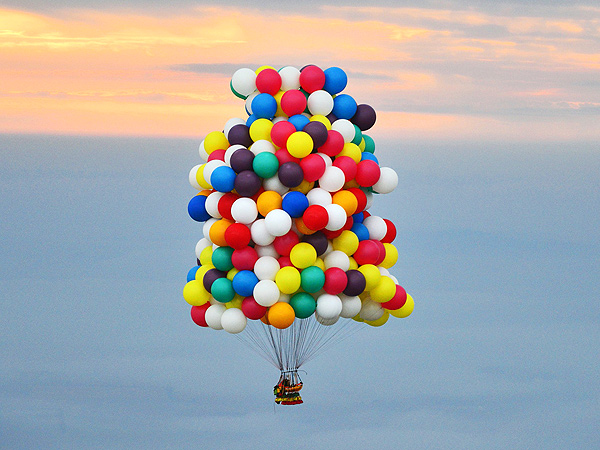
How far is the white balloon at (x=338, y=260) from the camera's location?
17922mm

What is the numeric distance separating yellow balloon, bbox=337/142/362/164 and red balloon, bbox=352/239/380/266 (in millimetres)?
1349

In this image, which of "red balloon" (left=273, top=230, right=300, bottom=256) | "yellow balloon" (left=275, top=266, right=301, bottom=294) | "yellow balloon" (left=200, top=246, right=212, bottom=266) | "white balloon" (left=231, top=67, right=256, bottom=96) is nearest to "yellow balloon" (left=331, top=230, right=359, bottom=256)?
"red balloon" (left=273, top=230, right=300, bottom=256)

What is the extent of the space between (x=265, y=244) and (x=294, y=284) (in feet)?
2.56

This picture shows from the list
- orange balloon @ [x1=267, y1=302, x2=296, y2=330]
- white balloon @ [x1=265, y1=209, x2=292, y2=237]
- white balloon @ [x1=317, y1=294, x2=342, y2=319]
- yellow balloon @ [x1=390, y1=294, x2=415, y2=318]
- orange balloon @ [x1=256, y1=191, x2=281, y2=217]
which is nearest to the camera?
white balloon @ [x1=265, y1=209, x2=292, y2=237]

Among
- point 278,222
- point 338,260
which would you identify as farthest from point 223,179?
point 338,260

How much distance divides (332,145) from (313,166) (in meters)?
0.57

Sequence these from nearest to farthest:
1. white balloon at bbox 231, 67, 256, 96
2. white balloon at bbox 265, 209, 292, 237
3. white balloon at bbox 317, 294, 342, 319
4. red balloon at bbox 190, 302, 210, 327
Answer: white balloon at bbox 265, 209, 292, 237
white balloon at bbox 317, 294, 342, 319
white balloon at bbox 231, 67, 256, 96
red balloon at bbox 190, 302, 210, 327

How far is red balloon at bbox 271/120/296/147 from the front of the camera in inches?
693

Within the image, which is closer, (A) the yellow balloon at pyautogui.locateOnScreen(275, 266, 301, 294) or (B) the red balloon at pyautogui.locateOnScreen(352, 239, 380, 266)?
(A) the yellow balloon at pyautogui.locateOnScreen(275, 266, 301, 294)

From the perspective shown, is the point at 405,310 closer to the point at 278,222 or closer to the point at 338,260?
the point at 338,260

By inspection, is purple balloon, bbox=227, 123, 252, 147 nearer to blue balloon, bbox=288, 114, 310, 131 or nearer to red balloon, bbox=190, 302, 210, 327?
blue balloon, bbox=288, 114, 310, 131

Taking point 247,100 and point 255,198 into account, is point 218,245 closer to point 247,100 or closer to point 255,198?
point 255,198

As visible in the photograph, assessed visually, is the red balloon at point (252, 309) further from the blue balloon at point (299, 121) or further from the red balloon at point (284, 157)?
the blue balloon at point (299, 121)

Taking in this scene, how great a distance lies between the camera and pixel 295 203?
17.4m
